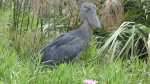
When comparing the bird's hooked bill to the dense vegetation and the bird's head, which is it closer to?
the bird's head

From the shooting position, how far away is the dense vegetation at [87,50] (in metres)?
3.86

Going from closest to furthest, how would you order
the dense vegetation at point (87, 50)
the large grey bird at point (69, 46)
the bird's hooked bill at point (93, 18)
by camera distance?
the dense vegetation at point (87, 50), the large grey bird at point (69, 46), the bird's hooked bill at point (93, 18)

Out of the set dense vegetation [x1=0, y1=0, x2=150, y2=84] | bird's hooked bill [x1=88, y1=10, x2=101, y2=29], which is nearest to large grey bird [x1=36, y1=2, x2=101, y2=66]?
bird's hooked bill [x1=88, y1=10, x2=101, y2=29]

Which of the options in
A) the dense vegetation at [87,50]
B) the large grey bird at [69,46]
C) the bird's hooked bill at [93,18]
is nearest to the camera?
the dense vegetation at [87,50]

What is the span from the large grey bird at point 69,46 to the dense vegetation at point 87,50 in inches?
5.5

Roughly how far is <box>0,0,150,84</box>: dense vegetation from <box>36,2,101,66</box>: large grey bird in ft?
0.46

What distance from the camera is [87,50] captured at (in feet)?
17.8

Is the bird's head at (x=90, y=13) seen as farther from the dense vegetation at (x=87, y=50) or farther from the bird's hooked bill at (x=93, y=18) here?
the dense vegetation at (x=87, y=50)

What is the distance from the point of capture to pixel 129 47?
18.7 ft

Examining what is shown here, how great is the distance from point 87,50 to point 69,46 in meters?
0.51

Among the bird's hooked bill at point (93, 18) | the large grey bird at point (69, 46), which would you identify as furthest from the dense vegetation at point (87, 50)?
the bird's hooked bill at point (93, 18)

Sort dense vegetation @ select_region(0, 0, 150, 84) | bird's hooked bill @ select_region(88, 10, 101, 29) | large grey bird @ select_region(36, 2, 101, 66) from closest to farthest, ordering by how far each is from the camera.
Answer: dense vegetation @ select_region(0, 0, 150, 84) < large grey bird @ select_region(36, 2, 101, 66) < bird's hooked bill @ select_region(88, 10, 101, 29)

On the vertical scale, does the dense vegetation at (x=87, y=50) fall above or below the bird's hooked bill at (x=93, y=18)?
below

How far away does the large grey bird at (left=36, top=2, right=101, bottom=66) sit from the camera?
15.9 feet
